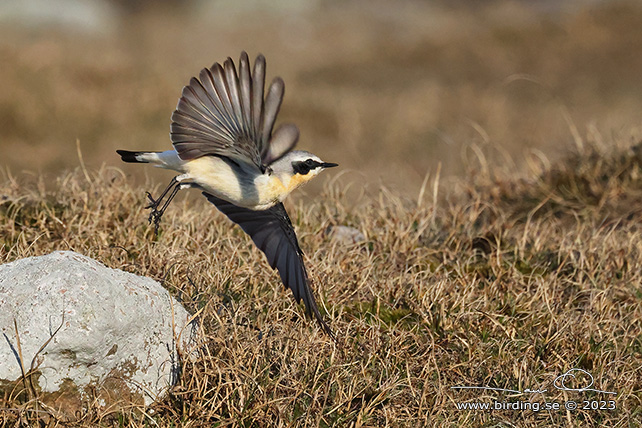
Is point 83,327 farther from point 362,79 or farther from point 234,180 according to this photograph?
point 362,79

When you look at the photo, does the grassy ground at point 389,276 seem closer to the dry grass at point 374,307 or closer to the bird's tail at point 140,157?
the dry grass at point 374,307

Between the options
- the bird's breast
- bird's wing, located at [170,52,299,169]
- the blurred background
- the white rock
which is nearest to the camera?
the white rock

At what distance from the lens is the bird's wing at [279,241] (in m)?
3.71

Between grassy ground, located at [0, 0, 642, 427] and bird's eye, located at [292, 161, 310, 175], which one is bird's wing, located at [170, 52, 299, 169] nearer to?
A: bird's eye, located at [292, 161, 310, 175]

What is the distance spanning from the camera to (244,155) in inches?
132

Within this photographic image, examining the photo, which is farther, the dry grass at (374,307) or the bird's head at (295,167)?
the bird's head at (295,167)

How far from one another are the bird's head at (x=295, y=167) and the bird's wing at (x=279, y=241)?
384 mm

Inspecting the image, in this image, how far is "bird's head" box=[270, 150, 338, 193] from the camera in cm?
354

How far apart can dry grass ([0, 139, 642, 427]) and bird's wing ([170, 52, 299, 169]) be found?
2.32 feet

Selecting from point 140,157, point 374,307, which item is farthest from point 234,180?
point 374,307

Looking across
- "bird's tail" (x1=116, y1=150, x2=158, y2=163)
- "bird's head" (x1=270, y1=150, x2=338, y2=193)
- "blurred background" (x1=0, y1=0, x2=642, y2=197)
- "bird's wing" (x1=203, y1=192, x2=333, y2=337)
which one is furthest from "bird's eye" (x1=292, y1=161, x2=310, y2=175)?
"blurred background" (x1=0, y1=0, x2=642, y2=197)

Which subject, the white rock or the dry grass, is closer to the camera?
the white rock

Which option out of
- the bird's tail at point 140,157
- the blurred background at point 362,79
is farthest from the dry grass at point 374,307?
the blurred background at point 362,79

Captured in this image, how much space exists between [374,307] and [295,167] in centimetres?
106
